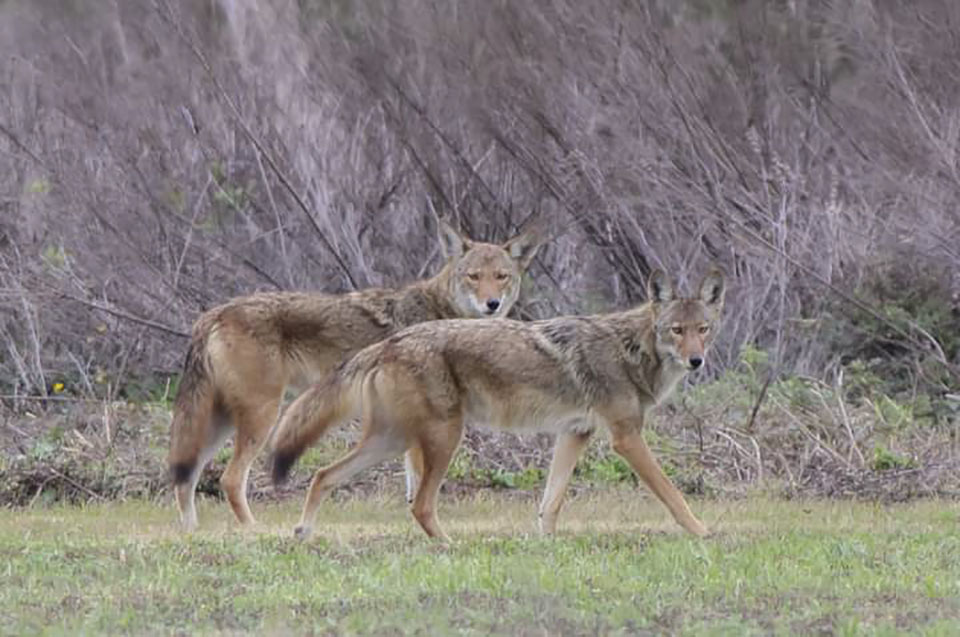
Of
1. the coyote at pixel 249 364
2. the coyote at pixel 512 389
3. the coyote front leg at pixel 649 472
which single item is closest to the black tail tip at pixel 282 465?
the coyote at pixel 512 389

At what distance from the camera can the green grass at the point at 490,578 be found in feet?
22.4

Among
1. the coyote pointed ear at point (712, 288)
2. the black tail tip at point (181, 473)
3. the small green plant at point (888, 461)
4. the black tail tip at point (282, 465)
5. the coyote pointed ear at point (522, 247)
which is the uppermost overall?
the coyote pointed ear at point (712, 288)

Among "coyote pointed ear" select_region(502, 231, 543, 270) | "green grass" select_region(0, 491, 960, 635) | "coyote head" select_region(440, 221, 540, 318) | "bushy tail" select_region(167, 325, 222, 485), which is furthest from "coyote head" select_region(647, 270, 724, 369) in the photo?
"bushy tail" select_region(167, 325, 222, 485)

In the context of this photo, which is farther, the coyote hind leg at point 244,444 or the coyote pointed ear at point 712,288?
the coyote hind leg at point 244,444

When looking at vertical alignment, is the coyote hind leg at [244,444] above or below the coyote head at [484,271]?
below

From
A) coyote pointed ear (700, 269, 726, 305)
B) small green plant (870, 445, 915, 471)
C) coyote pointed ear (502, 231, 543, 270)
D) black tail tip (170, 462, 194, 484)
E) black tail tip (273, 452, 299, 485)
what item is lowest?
small green plant (870, 445, 915, 471)

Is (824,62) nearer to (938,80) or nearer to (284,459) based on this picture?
(938,80)

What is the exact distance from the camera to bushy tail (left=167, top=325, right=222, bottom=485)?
10.8 meters

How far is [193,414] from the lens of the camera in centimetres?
1079

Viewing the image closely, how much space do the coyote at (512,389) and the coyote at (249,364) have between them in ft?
3.12

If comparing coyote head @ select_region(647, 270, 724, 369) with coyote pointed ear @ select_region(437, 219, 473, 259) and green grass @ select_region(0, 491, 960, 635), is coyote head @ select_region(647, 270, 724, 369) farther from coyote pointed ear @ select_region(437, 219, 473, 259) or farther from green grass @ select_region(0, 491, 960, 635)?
coyote pointed ear @ select_region(437, 219, 473, 259)

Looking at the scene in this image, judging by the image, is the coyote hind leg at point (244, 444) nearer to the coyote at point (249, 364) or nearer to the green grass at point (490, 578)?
the coyote at point (249, 364)

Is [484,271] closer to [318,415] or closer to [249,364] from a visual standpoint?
[249,364]

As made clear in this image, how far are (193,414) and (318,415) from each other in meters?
1.48
